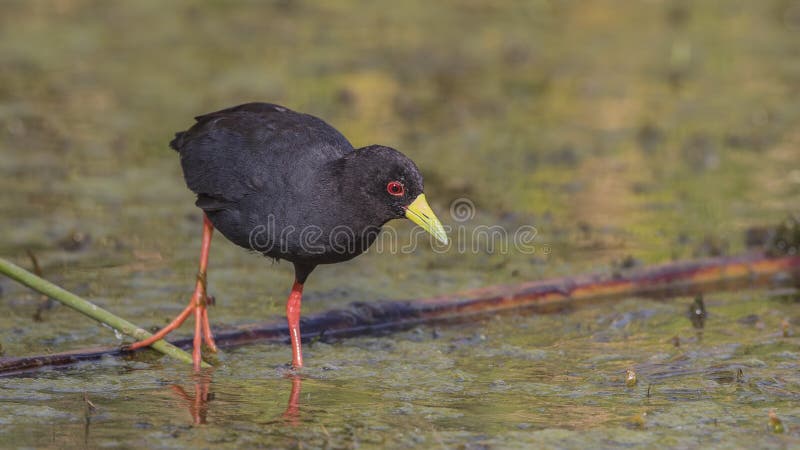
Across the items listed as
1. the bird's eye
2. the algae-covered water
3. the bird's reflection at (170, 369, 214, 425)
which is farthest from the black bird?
the algae-covered water

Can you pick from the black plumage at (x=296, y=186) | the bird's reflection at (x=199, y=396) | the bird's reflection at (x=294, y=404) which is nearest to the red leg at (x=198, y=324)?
the bird's reflection at (x=199, y=396)

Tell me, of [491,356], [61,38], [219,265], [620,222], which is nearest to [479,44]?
[61,38]

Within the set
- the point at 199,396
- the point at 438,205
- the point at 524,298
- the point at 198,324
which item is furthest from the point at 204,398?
the point at 438,205

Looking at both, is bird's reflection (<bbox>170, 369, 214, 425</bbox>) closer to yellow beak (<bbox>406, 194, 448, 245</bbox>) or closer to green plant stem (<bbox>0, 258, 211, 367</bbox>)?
green plant stem (<bbox>0, 258, 211, 367</bbox>)

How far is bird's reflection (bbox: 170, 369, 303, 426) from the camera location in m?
5.39

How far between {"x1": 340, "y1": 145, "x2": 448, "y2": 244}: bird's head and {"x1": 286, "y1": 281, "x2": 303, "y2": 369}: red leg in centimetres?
84

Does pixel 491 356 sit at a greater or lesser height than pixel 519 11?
lesser

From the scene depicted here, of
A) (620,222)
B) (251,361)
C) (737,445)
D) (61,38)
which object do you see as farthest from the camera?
(61,38)

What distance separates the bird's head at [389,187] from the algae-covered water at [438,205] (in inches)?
32.5

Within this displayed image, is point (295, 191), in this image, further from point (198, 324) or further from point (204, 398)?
point (204, 398)

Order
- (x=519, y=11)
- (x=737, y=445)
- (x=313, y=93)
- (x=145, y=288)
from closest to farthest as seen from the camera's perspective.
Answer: (x=737, y=445), (x=145, y=288), (x=313, y=93), (x=519, y=11)

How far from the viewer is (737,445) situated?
5.11 meters

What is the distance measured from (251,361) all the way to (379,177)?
1.28 metres

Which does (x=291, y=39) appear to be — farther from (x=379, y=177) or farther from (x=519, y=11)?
(x=379, y=177)
